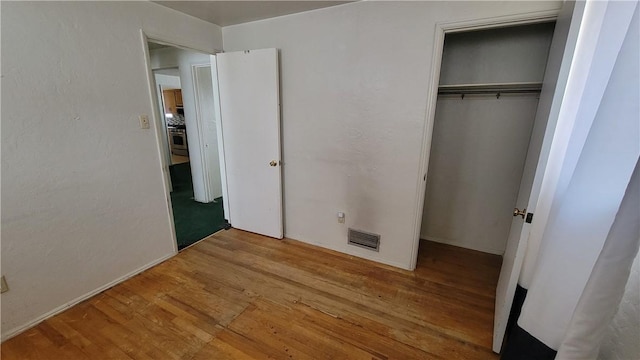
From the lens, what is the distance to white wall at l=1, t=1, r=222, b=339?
153cm

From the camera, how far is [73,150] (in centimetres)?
175

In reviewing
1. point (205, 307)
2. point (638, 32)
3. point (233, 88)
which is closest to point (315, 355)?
point (205, 307)

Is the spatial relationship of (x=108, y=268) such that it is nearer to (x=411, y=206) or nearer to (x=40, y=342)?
(x=40, y=342)

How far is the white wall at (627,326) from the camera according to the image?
0.55 m

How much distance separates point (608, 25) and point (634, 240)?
2.51 ft

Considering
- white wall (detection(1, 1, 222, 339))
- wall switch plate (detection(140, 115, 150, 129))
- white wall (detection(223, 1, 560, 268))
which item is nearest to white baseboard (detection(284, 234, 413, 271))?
white wall (detection(223, 1, 560, 268))

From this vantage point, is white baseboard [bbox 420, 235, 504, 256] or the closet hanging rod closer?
the closet hanging rod

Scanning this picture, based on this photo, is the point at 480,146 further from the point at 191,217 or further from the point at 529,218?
the point at 191,217

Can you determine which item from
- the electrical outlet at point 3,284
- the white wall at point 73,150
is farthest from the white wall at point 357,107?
the electrical outlet at point 3,284

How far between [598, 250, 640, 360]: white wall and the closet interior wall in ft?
6.55

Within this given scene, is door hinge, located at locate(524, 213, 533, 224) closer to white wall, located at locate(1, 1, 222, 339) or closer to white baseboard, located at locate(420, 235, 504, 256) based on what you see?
white baseboard, located at locate(420, 235, 504, 256)

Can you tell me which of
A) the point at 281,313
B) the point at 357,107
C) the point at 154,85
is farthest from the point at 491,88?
the point at 154,85

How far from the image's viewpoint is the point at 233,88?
2.65 m

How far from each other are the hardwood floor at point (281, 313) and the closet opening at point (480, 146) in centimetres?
8
